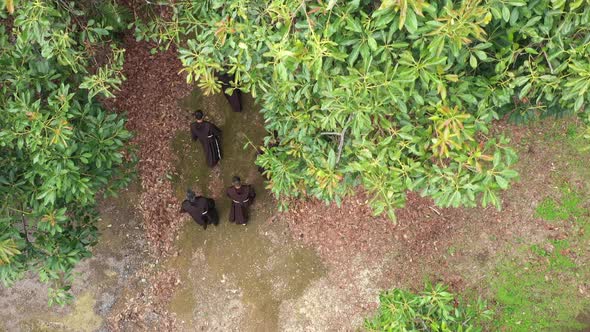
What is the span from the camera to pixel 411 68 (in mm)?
3213

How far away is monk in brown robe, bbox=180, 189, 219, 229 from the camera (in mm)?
7195

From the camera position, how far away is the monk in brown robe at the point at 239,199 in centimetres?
727

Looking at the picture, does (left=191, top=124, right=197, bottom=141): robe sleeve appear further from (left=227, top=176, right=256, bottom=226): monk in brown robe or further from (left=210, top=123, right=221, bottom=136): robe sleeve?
(left=227, top=176, right=256, bottom=226): monk in brown robe

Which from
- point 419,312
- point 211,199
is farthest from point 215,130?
point 419,312

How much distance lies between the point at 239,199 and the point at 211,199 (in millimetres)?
827

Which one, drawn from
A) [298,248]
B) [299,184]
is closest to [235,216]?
[298,248]

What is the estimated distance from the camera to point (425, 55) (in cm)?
319

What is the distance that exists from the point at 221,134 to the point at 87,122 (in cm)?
355

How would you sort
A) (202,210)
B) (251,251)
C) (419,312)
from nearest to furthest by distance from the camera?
(419,312), (202,210), (251,251)

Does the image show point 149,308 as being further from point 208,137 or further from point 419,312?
point 419,312

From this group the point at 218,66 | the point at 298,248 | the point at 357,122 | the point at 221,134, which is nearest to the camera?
the point at 357,122

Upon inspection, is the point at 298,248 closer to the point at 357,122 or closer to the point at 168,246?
the point at 168,246

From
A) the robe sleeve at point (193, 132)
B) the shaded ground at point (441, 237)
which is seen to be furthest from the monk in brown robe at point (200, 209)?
the shaded ground at point (441, 237)

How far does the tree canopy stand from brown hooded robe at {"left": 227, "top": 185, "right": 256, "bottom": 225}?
318cm
